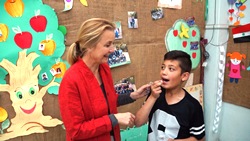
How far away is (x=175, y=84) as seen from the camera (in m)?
1.17

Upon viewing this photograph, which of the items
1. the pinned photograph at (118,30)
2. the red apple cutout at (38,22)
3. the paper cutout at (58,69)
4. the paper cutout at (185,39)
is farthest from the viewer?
the paper cutout at (185,39)

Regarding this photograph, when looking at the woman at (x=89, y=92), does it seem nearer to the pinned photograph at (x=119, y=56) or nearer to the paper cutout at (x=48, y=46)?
the paper cutout at (x=48, y=46)

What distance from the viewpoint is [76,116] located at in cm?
101

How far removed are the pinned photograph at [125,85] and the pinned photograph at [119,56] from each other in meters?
0.15

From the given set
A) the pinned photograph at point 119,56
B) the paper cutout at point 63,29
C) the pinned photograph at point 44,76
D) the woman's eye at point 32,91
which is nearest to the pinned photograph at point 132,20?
the pinned photograph at point 119,56

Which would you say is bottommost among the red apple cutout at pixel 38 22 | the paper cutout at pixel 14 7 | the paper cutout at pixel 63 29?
the paper cutout at pixel 63 29

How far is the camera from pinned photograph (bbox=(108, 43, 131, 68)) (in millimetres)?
1746

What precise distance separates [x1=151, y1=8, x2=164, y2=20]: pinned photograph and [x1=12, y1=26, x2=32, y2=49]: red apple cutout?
3.56 ft

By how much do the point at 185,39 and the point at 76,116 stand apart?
160 cm

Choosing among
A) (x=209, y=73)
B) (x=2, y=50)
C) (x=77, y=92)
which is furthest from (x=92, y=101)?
(x=209, y=73)

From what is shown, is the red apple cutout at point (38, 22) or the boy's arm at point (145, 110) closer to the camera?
the boy's arm at point (145, 110)

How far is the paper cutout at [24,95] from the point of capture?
1.33 m

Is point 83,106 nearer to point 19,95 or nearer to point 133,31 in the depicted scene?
point 19,95

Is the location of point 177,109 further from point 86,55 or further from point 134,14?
point 134,14
